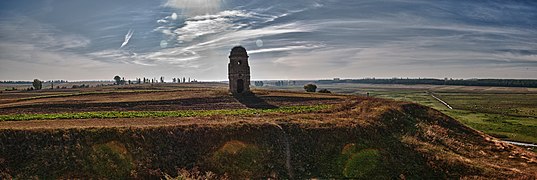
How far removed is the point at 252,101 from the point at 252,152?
59.8 feet

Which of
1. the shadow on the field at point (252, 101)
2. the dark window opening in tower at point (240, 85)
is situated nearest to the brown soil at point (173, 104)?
the shadow on the field at point (252, 101)

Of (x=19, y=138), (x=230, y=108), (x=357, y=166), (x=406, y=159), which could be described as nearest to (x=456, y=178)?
(x=406, y=159)

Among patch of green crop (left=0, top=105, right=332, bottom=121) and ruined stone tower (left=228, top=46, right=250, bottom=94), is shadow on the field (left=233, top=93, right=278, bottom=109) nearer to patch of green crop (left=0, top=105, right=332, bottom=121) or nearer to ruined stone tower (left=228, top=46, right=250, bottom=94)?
ruined stone tower (left=228, top=46, right=250, bottom=94)

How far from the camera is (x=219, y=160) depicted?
21516 mm

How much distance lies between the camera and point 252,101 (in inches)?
1598

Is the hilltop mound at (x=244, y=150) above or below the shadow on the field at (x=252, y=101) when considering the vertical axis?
below

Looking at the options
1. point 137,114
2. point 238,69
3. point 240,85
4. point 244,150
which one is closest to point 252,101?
point 240,85

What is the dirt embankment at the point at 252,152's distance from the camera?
20.1 metres

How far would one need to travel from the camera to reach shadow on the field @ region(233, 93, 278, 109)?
3688 centimetres

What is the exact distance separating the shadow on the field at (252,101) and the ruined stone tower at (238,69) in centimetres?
182

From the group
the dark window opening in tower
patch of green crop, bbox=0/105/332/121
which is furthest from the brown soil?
patch of green crop, bbox=0/105/332/121

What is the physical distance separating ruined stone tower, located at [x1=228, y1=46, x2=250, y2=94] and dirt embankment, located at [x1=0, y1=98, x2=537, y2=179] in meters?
18.5

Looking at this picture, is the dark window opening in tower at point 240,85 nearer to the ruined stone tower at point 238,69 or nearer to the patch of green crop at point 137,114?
the ruined stone tower at point 238,69

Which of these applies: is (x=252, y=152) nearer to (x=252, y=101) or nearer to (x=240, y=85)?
(x=252, y=101)
